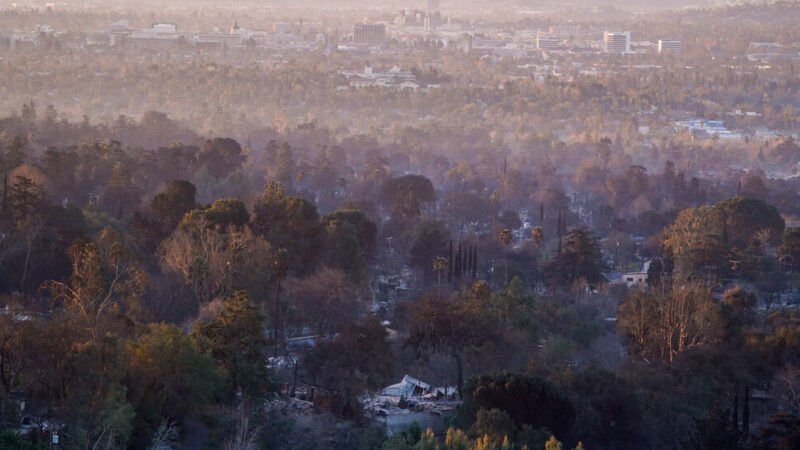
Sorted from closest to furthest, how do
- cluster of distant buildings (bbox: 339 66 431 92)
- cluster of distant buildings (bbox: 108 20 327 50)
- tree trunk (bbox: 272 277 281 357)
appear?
tree trunk (bbox: 272 277 281 357)
cluster of distant buildings (bbox: 339 66 431 92)
cluster of distant buildings (bbox: 108 20 327 50)

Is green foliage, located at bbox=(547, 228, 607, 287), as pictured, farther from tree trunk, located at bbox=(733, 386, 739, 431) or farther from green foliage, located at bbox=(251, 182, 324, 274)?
tree trunk, located at bbox=(733, 386, 739, 431)

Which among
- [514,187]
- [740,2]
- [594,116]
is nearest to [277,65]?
[594,116]

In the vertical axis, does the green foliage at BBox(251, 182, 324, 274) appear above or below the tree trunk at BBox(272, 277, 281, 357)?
above

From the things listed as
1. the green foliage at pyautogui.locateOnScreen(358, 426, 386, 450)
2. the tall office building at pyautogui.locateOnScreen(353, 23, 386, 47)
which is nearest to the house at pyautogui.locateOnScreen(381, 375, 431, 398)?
the green foliage at pyautogui.locateOnScreen(358, 426, 386, 450)

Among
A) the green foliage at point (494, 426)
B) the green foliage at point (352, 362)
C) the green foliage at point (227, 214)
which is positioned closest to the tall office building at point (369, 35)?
the green foliage at point (227, 214)

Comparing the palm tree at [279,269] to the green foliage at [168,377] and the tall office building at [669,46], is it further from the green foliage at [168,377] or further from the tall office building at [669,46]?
the tall office building at [669,46]

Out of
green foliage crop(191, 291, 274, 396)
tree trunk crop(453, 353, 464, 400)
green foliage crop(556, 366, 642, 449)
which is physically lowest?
tree trunk crop(453, 353, 464, 400)

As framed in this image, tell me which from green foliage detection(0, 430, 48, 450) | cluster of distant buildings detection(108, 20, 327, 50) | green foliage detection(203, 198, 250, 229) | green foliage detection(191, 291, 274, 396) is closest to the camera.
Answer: green foliage detection(0, 430, 48, 450)
